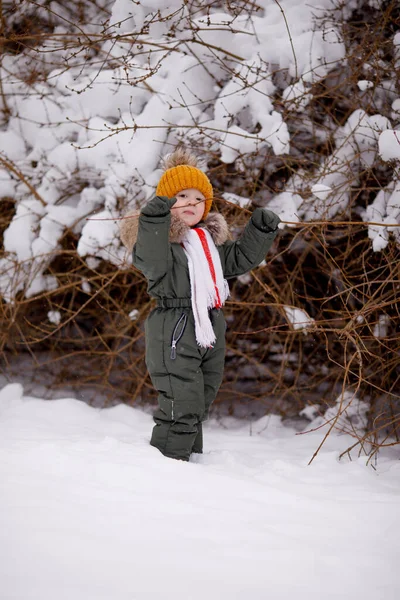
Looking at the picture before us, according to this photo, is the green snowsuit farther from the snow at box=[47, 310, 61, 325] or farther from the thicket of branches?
the snow at box=[47, 310, 61, 325]

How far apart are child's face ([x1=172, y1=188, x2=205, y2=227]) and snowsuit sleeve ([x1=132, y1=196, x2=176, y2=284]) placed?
21 cm

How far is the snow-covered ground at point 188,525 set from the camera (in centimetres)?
134

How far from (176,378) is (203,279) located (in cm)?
46

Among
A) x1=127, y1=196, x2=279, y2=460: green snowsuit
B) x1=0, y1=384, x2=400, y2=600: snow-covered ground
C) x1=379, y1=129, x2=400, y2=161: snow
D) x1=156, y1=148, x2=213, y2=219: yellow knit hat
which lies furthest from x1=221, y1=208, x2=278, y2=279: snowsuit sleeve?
x1=0, y1=384, x2=400, y2=600: snow-covered ground

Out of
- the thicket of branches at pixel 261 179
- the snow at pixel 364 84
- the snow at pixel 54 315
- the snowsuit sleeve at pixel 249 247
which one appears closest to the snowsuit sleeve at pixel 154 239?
the snowsuit sleeve at pixel 249 247

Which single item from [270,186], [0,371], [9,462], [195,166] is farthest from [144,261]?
[0,371]

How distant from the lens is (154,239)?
221 centimetres

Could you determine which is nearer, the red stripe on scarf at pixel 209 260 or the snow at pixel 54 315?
the red stripe on scarf at pixel 209 260

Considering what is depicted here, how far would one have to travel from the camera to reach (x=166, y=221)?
218 centimetres

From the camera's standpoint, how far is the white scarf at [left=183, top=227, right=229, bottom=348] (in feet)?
7.71

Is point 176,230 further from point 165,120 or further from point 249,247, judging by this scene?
point 165,120

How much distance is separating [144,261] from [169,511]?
3.37ft

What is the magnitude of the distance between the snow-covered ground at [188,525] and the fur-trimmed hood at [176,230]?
0.92m

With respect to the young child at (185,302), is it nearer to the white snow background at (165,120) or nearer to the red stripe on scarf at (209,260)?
the red stripe on scarf at (209,260)
